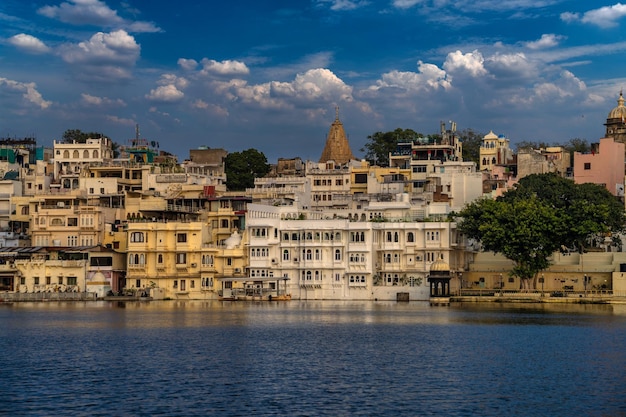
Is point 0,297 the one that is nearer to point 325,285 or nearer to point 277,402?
point 325,285

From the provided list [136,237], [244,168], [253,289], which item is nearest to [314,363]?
[253,289]

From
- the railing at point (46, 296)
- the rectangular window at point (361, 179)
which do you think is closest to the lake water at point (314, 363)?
the railing at point (46, 296)

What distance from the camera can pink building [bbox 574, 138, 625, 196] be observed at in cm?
11431

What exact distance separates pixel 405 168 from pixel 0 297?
162 ft

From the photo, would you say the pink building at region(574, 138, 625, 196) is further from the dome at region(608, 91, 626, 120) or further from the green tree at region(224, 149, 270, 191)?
the green tree at region(224, 149, 270, 191)

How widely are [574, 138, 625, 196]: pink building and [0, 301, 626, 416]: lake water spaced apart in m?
38.2

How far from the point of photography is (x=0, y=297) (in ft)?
315

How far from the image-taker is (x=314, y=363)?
48969mm

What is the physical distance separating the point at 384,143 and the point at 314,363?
94452mm

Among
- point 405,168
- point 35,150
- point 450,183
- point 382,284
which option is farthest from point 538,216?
point 35,150

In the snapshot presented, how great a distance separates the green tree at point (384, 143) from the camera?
140250 mm

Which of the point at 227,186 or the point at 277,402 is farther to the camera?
the point at 227,186

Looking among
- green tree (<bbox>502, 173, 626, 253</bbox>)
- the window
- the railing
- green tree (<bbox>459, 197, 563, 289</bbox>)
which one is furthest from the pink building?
the railing

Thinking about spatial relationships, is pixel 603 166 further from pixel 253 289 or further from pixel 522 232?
pixel 253 289
